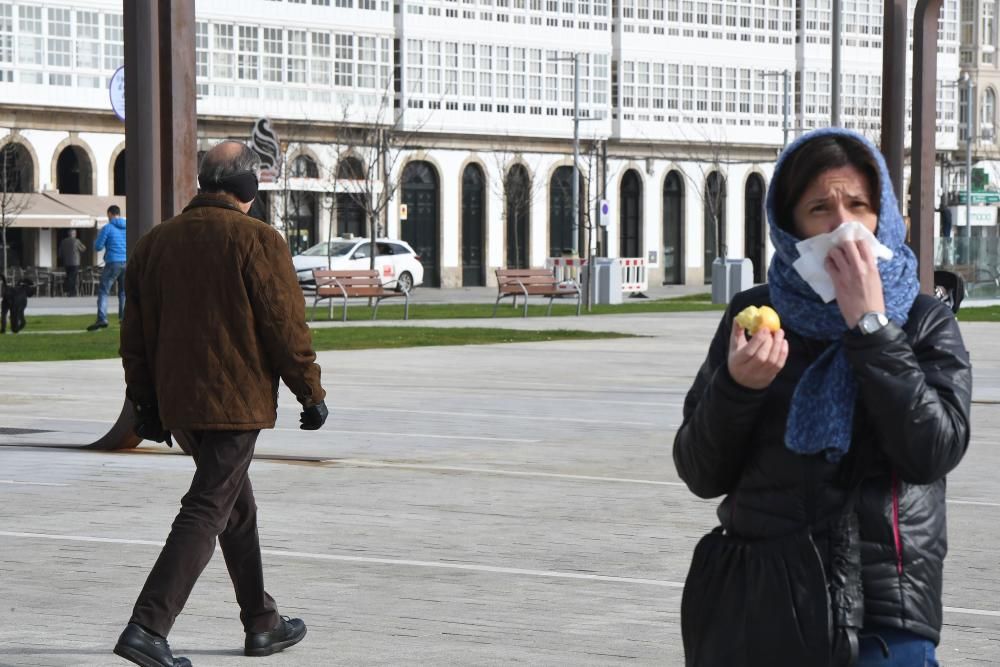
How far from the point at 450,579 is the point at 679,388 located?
438 inches

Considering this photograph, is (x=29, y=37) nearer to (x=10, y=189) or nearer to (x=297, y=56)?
(x=10, y=189)

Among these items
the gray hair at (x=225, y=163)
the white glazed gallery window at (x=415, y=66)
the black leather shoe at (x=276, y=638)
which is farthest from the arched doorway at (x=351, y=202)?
the black leather shoe at (x=276, y=638)

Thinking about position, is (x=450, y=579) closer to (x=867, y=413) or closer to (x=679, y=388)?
(x=867, y=413)

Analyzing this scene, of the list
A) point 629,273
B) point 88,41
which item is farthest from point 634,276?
point 88,41

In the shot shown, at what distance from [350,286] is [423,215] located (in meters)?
32.7

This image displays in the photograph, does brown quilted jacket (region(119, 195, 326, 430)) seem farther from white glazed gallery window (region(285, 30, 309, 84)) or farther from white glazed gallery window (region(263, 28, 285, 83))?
white glazed gallery window (region(285, 30, 309, 84))

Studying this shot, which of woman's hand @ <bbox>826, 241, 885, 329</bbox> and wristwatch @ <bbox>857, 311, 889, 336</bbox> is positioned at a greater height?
woman's hand @ <bbox>826, 241, 885, 329</bbox>

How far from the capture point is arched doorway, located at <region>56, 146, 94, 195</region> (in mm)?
57625

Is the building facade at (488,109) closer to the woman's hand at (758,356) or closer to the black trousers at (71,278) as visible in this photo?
the black trousers at (71,278)

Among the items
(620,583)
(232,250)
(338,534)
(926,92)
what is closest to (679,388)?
(926,92)

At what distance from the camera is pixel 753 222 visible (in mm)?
79938

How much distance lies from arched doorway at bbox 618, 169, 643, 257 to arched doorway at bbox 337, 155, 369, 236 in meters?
11.9

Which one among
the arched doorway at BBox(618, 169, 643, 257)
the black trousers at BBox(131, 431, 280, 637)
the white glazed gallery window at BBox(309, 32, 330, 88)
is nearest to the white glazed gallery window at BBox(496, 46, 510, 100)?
the arched doorway at BBox(618, 169, 643, 257)

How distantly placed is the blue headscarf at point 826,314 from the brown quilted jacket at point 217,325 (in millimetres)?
3303
